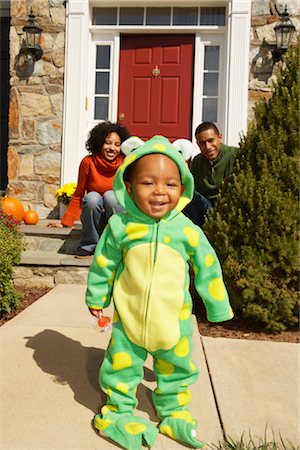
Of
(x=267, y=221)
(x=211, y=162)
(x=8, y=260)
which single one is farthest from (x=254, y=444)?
(x=211, y=162)

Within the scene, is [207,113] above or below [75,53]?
below

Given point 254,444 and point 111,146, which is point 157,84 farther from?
point 254,444

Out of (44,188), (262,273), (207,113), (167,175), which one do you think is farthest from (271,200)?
(44,188)

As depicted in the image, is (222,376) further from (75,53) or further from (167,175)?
(75,53)

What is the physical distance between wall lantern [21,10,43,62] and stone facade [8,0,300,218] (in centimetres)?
9

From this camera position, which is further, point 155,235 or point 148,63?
point 148,63

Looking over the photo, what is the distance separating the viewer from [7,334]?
311 cm

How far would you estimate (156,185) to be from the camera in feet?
6.72

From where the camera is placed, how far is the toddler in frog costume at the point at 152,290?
203 centimetres

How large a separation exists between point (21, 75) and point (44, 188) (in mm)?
1591

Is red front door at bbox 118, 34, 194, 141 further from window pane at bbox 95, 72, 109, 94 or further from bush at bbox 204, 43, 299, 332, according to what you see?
bush at bbox 204, 43, 299, 332

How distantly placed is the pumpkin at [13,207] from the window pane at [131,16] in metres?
2.97

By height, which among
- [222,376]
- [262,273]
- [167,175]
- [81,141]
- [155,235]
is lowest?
[222,376]

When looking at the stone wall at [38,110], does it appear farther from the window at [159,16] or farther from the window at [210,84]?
the window at [210,84]
